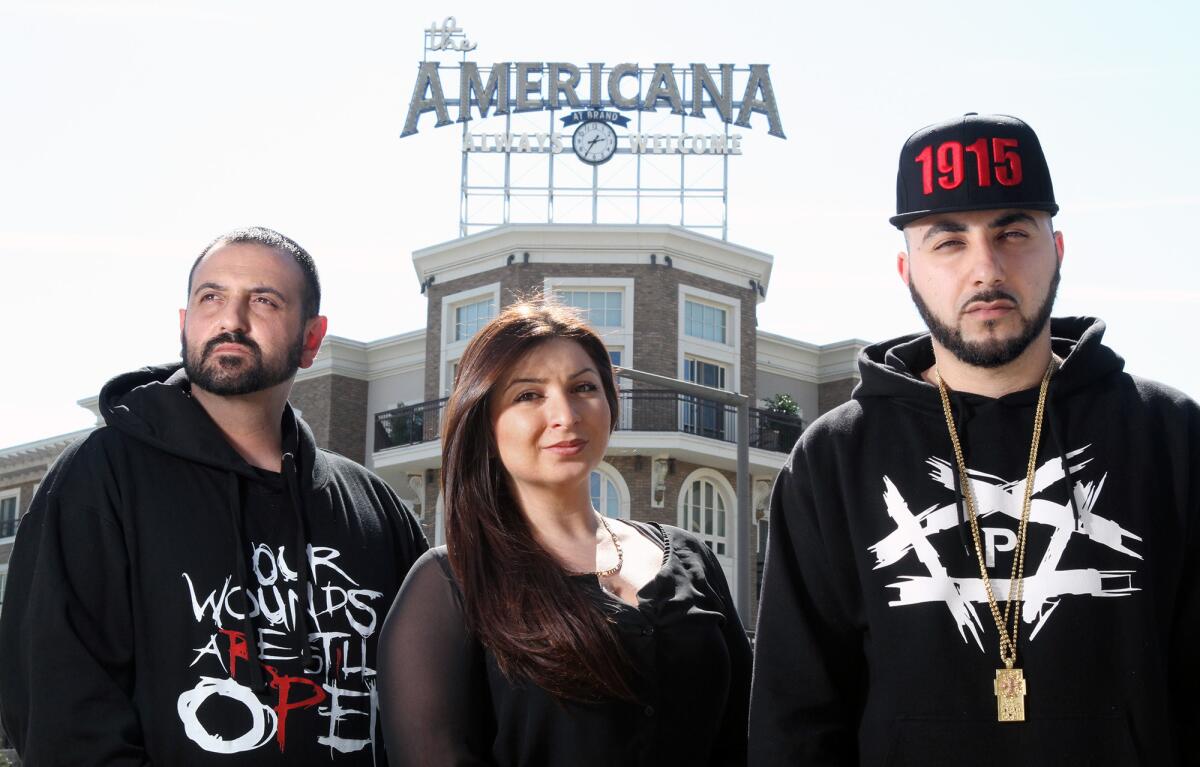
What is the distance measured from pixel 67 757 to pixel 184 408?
1297 mm

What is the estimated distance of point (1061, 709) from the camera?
140 inches

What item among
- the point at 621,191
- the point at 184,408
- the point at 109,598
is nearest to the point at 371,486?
the point at 184,408

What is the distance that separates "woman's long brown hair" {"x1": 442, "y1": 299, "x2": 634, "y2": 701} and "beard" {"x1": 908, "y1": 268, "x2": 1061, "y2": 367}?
1162 millimetres

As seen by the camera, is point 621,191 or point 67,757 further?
point 621,191

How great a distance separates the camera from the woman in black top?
4012mm

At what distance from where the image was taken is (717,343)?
3841 centimetres

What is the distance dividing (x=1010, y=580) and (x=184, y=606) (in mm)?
2604

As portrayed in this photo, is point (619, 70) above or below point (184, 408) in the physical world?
above

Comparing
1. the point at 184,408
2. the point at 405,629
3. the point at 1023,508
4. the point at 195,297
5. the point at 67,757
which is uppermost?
the point at 195,297

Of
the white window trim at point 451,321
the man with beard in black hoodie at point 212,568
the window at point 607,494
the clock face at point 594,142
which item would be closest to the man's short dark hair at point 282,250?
the man with beard in black hoodie at point 212,568

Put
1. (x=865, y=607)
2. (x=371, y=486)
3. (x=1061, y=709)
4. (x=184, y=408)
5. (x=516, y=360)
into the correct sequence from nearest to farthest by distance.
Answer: (x=1061, y=709) → (x=865, y=607) → (x=516, y=360) → (x=184, y=408) → (x=371, y=486)

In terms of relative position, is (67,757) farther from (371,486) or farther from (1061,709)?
(1061,709)

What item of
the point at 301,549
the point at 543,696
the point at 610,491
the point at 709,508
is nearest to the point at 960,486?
the point at 543,696

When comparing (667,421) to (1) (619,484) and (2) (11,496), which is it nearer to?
(1) (619,484)
